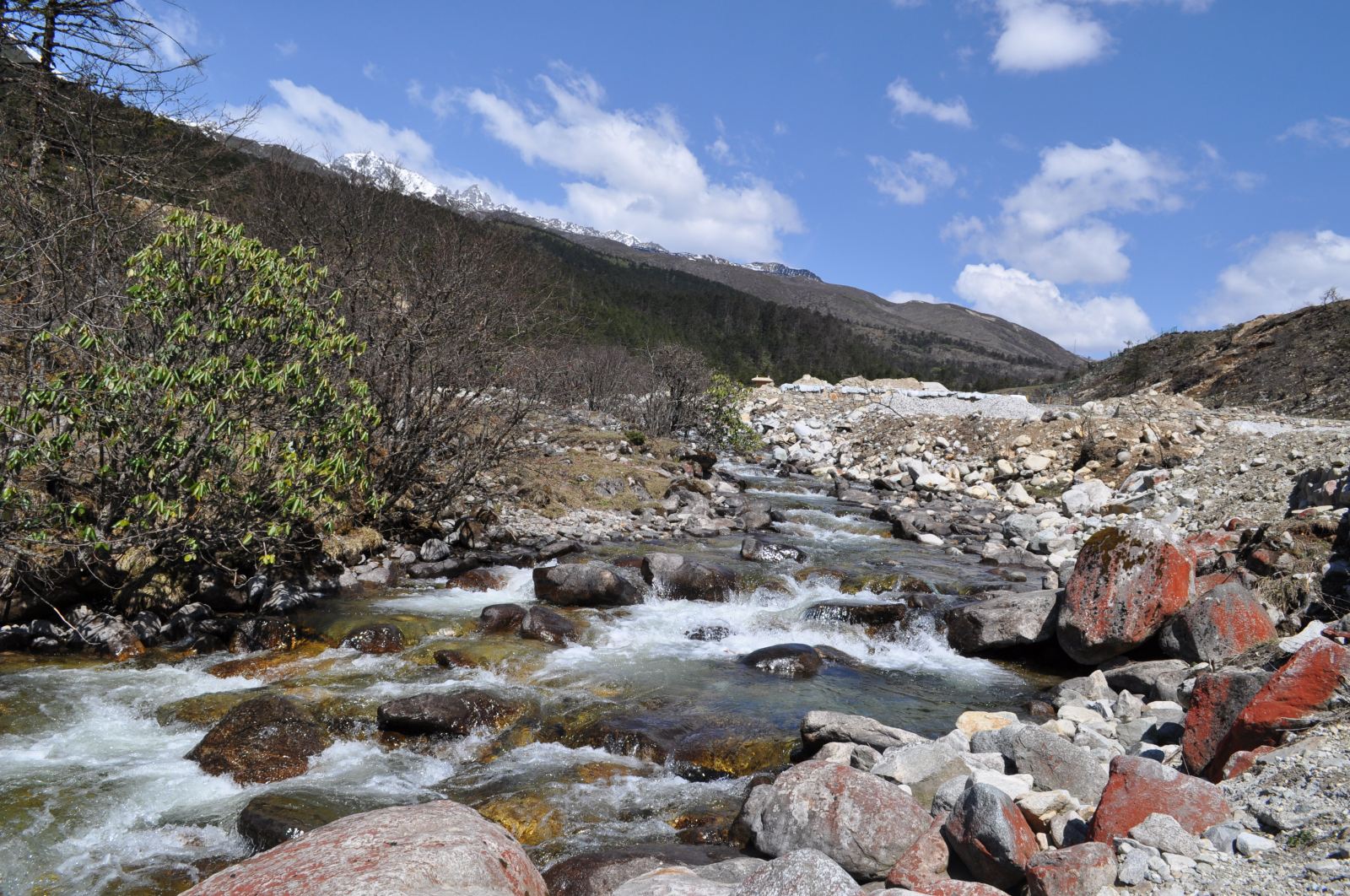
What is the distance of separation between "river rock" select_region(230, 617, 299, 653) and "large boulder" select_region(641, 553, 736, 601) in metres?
4.59

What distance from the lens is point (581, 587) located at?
9922mm

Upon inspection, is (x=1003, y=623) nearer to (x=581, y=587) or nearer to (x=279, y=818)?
(x=581, y=587)

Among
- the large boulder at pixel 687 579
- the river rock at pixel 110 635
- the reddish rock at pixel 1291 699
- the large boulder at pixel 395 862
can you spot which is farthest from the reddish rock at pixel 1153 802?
the river rock at pixel 110 635

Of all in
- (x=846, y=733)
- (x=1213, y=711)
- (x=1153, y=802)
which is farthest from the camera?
(x=846, y=733)

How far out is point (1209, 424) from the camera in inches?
719

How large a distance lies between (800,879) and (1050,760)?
2442mm

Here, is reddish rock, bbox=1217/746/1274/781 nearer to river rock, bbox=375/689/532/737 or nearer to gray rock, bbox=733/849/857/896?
gray rock, bbox=733/849/857/896

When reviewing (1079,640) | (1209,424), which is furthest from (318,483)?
(1209,424)

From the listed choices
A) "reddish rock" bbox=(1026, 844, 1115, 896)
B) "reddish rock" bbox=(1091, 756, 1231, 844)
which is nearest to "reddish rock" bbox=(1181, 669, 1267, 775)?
"reddish rock" bbox=(1091, 756, 1231, 844)

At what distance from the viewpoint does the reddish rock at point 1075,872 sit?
330 cm

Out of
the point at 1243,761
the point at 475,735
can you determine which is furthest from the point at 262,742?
the point at 1243,761

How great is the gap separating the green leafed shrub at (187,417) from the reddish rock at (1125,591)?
7.93 m

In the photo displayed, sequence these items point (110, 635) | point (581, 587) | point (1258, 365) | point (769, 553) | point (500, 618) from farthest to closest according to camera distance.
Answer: point (1258, 365), point (769, 553), point (581, 587), point (500, 618), point (110, 635)

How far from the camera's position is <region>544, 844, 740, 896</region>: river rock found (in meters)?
4.25
